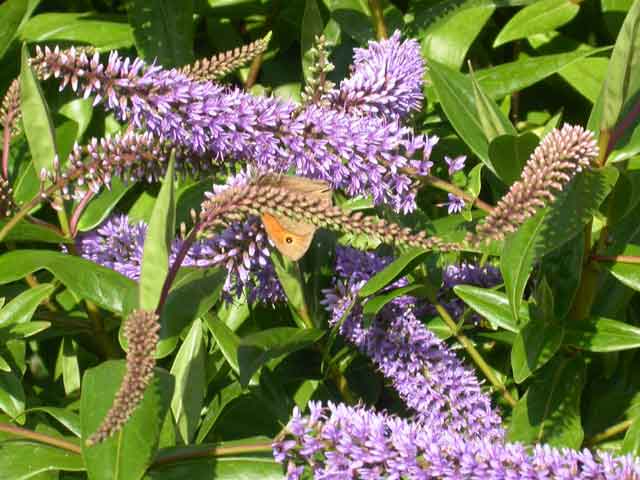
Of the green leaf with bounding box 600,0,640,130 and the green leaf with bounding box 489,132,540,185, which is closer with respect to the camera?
the green leaf with bounding box 600,0,640,130

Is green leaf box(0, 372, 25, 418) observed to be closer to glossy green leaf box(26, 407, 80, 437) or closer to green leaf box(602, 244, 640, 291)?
glossy green leaf box(26, 407, 80, 437)

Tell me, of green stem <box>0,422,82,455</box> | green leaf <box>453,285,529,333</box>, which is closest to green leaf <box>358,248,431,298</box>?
green leaf <box>453,285,529,333</box>

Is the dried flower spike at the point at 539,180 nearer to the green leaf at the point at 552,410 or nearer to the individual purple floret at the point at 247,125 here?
the individual purple floret at the point at 247,125

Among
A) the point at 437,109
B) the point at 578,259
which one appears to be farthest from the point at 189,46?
the point at 578,259

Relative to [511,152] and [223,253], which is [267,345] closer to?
[223,253]

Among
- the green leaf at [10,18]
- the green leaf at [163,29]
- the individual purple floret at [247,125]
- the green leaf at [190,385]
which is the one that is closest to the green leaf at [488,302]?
the individual purple floret at [247,125]
